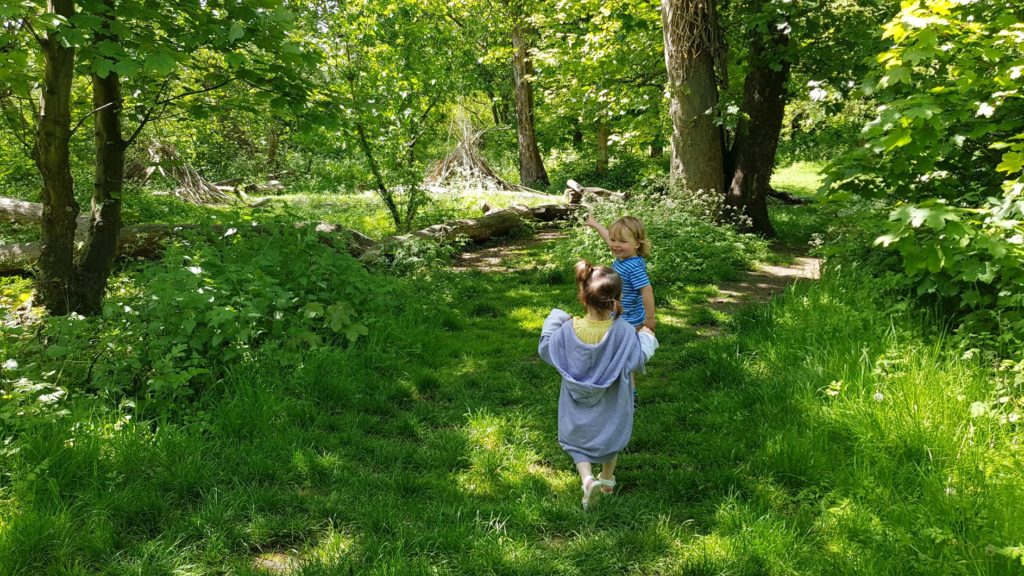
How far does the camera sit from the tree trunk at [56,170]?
5332mm

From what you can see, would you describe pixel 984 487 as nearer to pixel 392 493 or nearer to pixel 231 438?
pixel 392 493

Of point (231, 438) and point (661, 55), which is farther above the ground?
point (661, 55)

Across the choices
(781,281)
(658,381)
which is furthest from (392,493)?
(781,281)

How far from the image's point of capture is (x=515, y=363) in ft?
19.0

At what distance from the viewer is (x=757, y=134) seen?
1042 centimetres

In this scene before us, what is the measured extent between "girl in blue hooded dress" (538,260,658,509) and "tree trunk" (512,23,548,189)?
50.4 feet

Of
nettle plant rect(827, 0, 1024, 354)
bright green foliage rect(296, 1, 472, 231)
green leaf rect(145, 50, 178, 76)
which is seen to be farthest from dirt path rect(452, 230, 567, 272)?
nettle plant rect(827, 0, 1024, 354)

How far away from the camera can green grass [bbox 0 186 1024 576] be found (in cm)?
279

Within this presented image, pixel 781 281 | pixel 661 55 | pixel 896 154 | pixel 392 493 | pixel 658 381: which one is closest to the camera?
pixel 392 493

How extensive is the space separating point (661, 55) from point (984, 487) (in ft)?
34.2

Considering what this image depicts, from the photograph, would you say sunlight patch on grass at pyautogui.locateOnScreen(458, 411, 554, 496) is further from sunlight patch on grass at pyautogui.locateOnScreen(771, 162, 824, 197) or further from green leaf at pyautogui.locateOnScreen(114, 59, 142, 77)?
sunlight patch on grass at pyautogui.locateOnScreen(771, 162, 824, 197)

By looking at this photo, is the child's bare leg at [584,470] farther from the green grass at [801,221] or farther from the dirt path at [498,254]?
the dirt path at [498,254]

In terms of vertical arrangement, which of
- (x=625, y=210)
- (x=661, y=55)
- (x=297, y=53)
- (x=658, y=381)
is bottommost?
(x=658, y=381)

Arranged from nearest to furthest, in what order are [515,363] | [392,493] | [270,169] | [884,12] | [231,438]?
[392,493] → [231,438] → [515,363] → [884,12] → [270,169]
